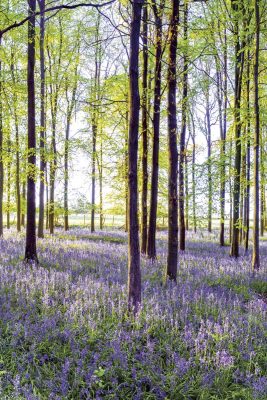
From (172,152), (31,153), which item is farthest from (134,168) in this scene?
(31,153)

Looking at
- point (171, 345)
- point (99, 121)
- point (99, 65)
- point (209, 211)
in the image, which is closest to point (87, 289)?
point (171, 345)

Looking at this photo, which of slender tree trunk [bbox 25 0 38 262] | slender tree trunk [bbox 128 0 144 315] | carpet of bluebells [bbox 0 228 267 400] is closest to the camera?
carpet of bluebells [bbox 0 228 267 400]

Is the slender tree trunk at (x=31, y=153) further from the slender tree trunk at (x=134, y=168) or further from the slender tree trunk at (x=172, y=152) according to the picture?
the slender tree trunk at (x=134, y=168)

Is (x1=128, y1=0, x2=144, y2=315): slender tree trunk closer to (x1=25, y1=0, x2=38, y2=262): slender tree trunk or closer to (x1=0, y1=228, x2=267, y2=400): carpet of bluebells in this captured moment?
(x1=0, y1=228, x2=267, y2=400): carpet of bluebells

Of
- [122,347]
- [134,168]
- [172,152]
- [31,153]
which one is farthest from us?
[31,153]

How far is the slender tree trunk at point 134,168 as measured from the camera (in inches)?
241

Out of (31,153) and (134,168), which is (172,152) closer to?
(134,168)

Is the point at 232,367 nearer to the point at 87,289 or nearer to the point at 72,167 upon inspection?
the point at 87,289

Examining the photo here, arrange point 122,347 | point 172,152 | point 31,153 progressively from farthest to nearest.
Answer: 1. point 31,153
2. point 172,152
3. point 122,347

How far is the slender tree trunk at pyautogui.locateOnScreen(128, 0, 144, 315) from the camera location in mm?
6113

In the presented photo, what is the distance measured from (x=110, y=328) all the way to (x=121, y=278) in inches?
122

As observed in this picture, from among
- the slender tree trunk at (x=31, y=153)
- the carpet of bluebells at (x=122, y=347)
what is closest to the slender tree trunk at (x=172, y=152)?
the carpet of bluebells at (x=122, y=347)

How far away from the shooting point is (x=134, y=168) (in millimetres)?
6141

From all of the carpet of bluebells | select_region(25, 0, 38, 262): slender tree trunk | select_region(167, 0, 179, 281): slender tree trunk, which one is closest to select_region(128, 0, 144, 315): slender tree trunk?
the carpet of bluebells
